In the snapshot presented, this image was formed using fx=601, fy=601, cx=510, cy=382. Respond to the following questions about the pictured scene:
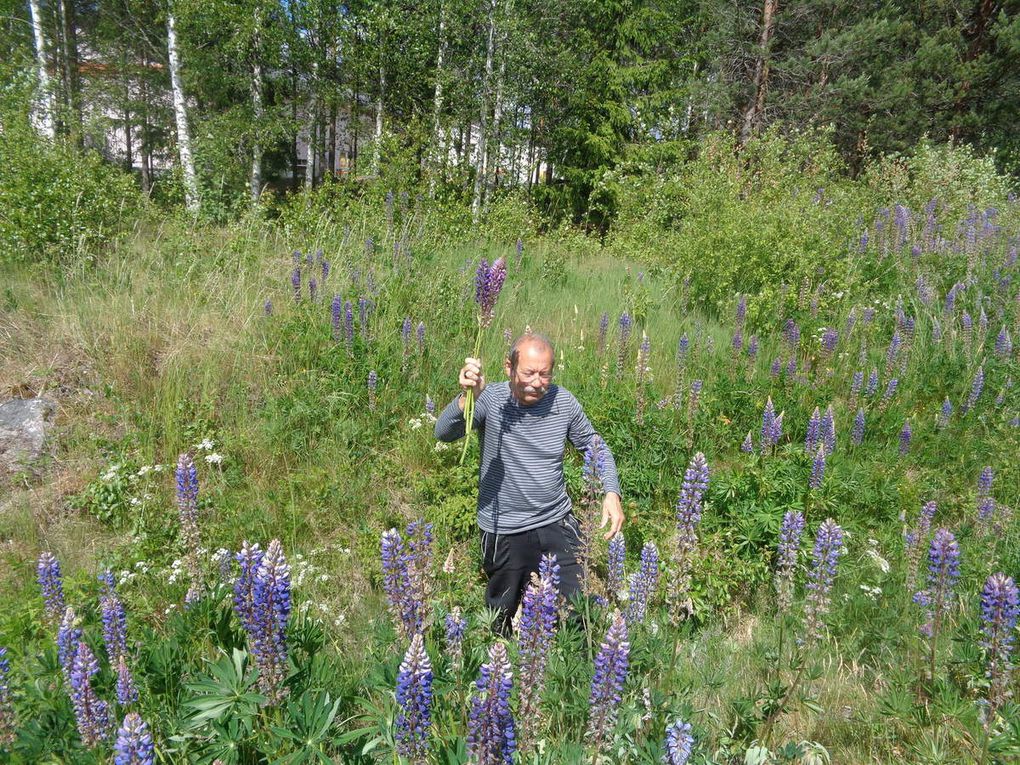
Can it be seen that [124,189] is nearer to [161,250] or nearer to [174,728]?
[161,250]

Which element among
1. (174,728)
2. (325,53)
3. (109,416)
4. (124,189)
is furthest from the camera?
(325,53)

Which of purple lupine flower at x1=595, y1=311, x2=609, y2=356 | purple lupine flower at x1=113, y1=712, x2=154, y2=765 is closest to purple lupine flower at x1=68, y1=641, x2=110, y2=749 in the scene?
purple lupine flower at x1=113, y1=712, x2=154, y2=765

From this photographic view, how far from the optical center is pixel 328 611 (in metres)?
3.35

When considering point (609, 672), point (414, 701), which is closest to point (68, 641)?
point (414, 701)

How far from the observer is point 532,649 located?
1.79 m

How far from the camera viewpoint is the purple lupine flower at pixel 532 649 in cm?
176

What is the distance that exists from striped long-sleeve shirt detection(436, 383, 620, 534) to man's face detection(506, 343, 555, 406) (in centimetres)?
18

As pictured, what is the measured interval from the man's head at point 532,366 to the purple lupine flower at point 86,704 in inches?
85.5

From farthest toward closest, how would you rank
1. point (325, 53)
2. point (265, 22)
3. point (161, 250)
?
point (325, 53) → point (265, 22) → point (161, 250)

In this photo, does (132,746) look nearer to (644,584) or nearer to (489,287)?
(644,584)

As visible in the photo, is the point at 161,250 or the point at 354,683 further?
the point at 161,250

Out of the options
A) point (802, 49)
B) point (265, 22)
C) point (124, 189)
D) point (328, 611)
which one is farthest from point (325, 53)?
point (328, 611)

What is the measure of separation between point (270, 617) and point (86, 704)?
0.59 meters

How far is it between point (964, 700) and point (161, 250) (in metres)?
7.75
